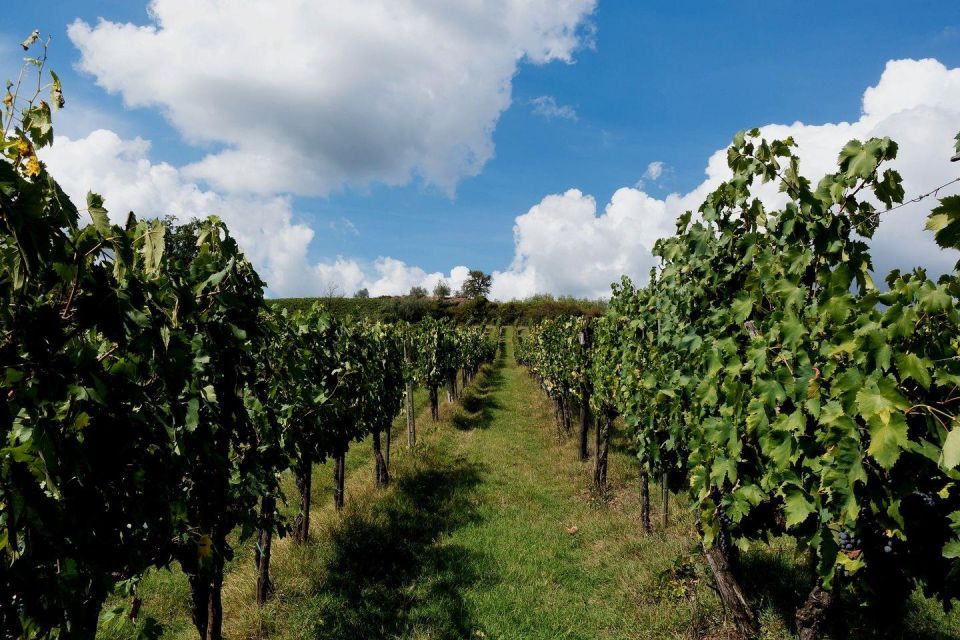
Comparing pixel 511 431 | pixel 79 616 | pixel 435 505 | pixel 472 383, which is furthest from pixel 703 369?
pixel 472 383

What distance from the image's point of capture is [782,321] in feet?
10.6

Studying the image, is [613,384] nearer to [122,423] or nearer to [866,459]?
[866,459]

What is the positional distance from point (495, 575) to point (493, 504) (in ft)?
8.24

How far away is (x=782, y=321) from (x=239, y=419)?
370 cm

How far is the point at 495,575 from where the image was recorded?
21.4ft

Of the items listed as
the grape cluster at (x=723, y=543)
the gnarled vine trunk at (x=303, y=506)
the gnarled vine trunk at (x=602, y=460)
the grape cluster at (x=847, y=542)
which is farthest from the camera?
the gnarled vine trunk at (x=602, y=460)

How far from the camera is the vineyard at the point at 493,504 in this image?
6.25ft

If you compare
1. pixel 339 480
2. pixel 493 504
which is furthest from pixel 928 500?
pixel 339 480

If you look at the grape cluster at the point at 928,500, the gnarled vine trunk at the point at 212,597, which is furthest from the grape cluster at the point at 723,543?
the gnarled vine trunk at the point at 212,597

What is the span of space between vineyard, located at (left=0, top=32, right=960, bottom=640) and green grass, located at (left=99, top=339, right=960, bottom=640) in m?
0.04

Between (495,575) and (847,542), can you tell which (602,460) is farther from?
(847,542)

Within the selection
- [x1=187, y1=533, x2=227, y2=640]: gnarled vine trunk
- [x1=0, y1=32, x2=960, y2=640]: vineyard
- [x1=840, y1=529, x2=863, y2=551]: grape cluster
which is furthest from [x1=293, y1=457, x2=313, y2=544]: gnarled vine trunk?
[x1=840, y1=529, x2=863, y2=551]: grape cluster

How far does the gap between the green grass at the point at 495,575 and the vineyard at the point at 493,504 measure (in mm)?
41

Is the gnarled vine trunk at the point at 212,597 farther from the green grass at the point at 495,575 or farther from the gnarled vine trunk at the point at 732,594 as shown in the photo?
the gnarled vine trunk at the point at 732,594
